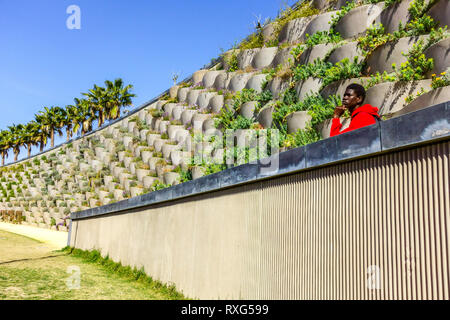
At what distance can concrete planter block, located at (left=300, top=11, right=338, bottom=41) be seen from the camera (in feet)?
34.0

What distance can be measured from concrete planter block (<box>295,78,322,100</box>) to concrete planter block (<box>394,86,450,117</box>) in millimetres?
2751

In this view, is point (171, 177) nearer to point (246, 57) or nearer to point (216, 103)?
point (216, 103)

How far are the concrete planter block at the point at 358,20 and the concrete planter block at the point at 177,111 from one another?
28.9 feet

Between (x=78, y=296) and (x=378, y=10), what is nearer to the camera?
(x=78, y=296)

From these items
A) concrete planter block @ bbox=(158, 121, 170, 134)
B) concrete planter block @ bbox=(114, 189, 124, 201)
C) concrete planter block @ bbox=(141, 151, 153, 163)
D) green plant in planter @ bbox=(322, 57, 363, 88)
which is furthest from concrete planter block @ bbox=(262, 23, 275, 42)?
concrete planter block @ bbox=(114, 189, 124, 201)

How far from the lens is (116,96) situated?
48.2m

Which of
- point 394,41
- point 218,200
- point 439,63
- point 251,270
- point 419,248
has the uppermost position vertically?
A: point 394,41

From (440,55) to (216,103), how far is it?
8.54 m

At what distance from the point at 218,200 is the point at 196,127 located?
8735 millimetres

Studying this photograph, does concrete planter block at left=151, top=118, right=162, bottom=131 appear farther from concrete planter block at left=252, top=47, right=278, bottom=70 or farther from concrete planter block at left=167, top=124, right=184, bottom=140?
concrete planter block at left=252, top=47, right=278, bottom=70

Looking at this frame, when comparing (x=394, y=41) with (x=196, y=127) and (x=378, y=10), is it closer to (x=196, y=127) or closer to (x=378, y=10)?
(x=378, y=10)

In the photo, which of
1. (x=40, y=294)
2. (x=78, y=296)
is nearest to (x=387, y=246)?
(x=78, y=296)

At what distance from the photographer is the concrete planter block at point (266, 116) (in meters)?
10.3
